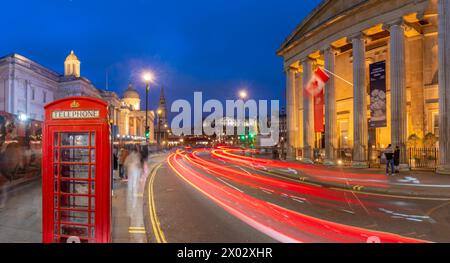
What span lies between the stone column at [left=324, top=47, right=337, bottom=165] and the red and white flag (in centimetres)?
60

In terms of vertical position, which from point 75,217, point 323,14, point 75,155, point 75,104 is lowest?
point 75,217

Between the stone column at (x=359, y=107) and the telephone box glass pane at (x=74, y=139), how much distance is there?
25141 mm

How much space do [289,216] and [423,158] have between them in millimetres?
20740

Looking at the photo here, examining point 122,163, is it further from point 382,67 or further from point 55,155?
point 382,67

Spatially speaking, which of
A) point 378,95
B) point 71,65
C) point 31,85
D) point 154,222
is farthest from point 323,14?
point 71,65

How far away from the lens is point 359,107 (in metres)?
28.2

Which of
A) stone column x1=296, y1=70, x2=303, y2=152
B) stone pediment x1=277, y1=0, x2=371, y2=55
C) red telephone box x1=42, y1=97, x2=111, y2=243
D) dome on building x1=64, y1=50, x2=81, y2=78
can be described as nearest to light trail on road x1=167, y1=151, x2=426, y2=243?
red telephone box x1=42, y1=97, x2=111, y2=243

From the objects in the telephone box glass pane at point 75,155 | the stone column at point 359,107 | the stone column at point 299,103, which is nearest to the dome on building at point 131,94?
the stone column at point 299,103

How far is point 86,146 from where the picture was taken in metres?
5.88

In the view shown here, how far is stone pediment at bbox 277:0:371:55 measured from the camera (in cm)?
2981

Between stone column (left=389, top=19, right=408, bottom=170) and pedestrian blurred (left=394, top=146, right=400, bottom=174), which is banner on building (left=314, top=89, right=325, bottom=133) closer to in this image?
stone column (left=389, top=19, right=408, bottom=170)
